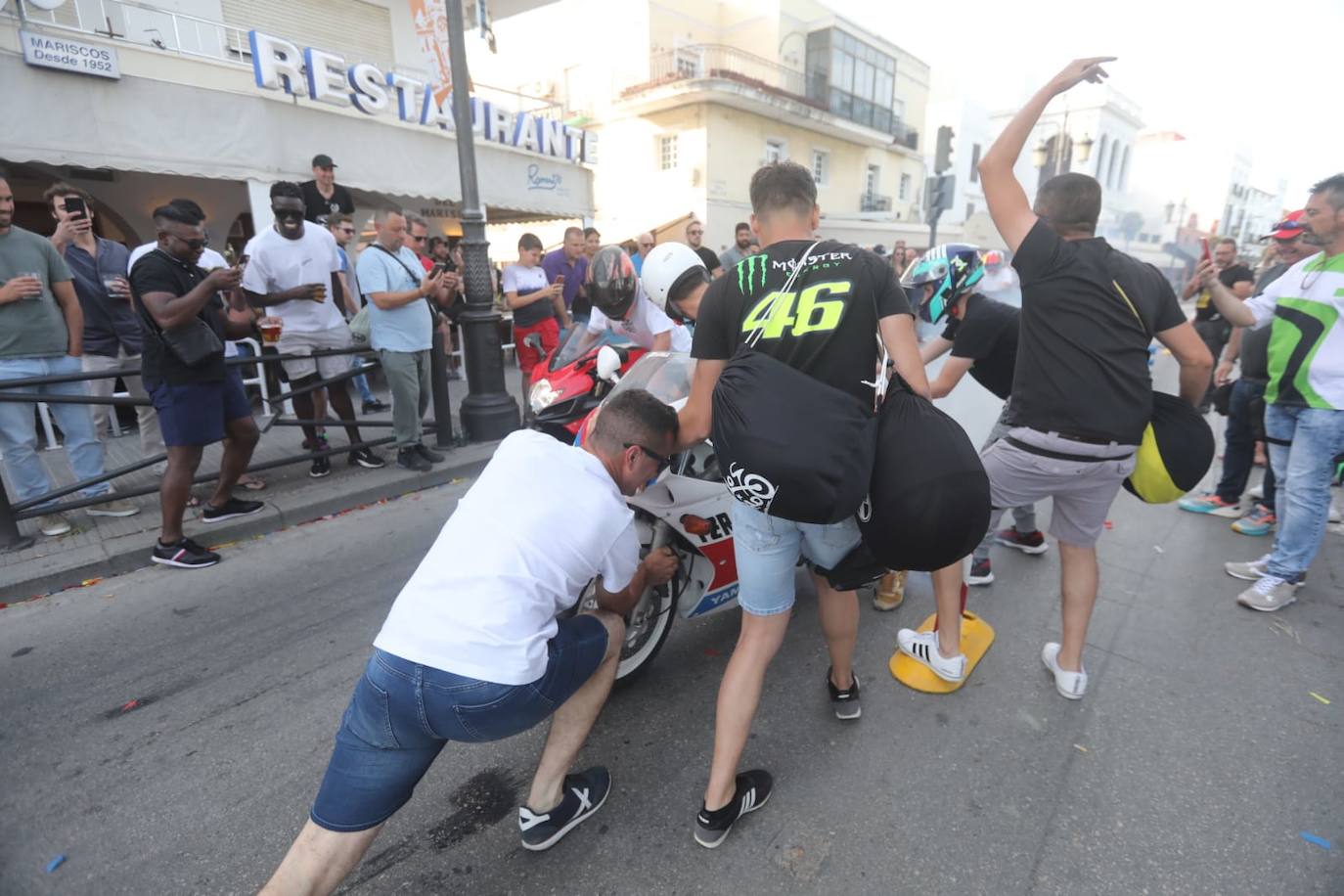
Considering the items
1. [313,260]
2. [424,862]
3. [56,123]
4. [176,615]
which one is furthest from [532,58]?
[424,862]

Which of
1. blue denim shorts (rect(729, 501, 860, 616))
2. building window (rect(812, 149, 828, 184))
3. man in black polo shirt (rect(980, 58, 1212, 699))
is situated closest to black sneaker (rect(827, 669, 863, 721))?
blue denim shorts (rect(729, 501, 860, 616))

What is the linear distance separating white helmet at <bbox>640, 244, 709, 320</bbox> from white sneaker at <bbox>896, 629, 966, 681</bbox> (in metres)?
2.01

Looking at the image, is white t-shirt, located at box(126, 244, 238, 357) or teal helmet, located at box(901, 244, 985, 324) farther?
white t-shirt, located at box(126, 244, 238, 357)

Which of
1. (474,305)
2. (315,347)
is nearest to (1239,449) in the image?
(474,305)

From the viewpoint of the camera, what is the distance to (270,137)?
9906 mm

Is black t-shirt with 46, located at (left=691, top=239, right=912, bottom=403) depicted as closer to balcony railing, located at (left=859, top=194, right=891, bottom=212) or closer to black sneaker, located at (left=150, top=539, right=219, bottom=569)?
black sneaker, located at (left=150, top=539, right=219, bottom=569)

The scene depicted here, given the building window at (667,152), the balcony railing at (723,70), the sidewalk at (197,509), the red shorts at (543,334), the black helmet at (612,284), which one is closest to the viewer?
the black helmet at (612,284)

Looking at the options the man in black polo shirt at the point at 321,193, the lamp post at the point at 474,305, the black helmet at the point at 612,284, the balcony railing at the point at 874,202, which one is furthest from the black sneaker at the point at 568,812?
the balcony railing at the point at 874,202

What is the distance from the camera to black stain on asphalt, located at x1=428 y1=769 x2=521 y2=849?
2197 millimetres

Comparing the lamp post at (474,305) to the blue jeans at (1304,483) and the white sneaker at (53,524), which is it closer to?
the white sneaker at (53,524)

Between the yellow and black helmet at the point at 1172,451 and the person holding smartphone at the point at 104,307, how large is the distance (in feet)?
21.7

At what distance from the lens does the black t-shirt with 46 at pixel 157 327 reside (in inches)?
155

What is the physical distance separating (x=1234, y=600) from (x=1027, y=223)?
2.86 meters

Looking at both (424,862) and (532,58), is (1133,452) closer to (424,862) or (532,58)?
(424,862)
